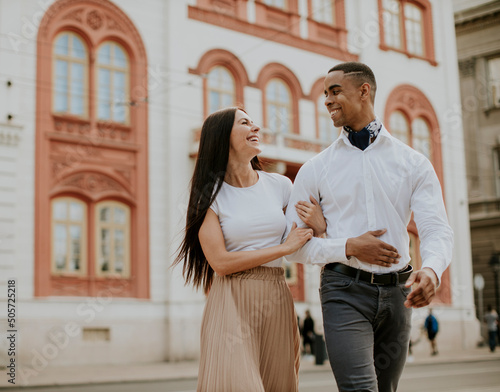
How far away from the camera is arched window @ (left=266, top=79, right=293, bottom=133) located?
24031 mm

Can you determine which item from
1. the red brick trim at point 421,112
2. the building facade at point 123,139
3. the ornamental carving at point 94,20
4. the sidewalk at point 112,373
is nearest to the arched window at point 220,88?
the building facade at point 123,139

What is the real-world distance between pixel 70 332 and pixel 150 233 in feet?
11.6

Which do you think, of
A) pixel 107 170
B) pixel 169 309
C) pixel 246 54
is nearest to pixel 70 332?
Result: pixel 169 309

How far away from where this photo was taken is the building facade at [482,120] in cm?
3409

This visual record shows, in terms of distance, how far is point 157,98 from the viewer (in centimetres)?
2122

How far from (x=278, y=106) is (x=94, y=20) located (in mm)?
6715

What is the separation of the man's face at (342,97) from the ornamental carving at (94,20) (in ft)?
57.4

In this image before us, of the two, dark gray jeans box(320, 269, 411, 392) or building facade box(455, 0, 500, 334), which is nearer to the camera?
dark gray jeans box(320, 269, 411, 392)

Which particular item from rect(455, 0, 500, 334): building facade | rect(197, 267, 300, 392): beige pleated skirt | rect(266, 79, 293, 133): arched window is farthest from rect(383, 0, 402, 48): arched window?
rect(197, 267, 300, 392): beige pleated skirt

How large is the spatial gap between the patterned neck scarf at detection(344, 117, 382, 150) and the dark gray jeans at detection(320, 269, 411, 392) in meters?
0.71

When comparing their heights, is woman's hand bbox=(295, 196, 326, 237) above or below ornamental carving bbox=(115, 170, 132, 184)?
below

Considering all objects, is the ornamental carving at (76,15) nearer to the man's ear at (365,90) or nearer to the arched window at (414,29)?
the arched window at (414,29)

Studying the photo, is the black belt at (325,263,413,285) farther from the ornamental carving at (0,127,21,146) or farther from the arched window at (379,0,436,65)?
the arched window at (379,0,436,65)

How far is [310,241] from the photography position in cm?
392
